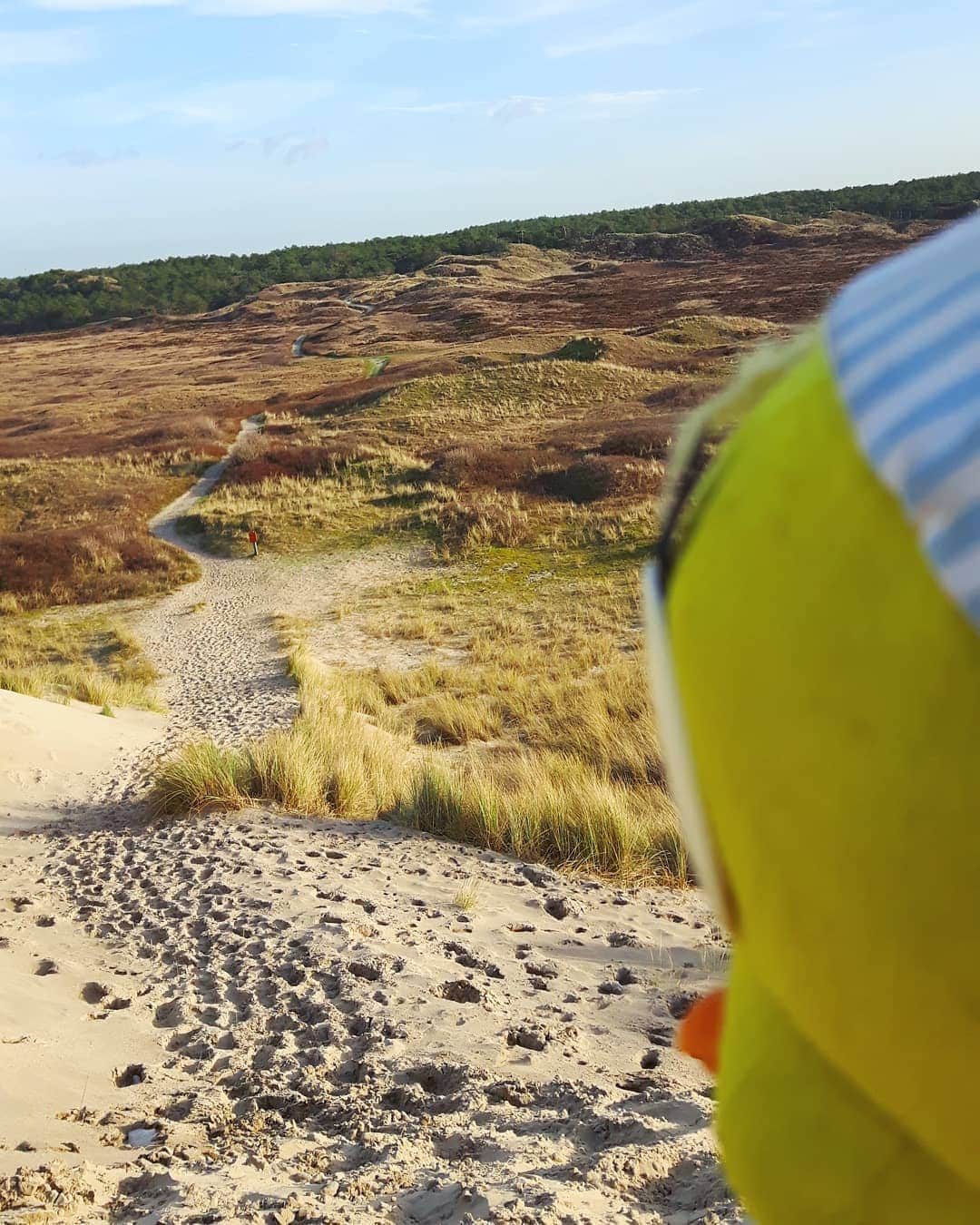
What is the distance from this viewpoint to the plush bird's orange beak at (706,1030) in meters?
0.94

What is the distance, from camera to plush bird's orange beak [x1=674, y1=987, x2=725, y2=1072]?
3.10ft

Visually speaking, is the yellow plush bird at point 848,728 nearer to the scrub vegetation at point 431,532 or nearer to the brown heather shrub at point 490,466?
the scrub vegetation at point 431,532

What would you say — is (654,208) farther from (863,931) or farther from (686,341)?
(863,931)

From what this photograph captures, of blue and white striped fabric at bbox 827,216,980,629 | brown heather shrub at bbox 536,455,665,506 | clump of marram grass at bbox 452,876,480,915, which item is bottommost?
clump of marram grass at bbox 452,876,480,915

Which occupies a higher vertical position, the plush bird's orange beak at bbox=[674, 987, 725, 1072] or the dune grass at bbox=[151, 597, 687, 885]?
the plush bird's orange beak at bbox=[674, 987, 725, 1072]

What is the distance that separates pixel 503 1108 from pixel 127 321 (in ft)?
273

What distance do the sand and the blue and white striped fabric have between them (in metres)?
2.55

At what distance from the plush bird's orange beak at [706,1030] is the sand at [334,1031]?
1.93 metres

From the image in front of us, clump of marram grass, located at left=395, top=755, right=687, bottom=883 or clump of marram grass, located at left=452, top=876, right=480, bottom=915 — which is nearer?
clump of marram grass, located at left=452, top=876, right=480, bottom=915

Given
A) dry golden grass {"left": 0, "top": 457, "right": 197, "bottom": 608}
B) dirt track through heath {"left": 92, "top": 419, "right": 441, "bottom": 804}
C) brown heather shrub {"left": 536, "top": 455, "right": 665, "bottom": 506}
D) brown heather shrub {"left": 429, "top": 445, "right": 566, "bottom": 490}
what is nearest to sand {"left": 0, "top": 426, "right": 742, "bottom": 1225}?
dirt track through heath {"left": 92, "top": 419, "right": 441, "bottom": 804}

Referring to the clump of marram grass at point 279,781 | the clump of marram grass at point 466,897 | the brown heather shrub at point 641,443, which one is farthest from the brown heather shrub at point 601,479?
the clump of marram grass at point 466,897

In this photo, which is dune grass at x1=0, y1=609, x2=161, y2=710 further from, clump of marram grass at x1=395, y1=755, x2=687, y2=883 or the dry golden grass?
clump of marram grass at x1=395, y1=755, x2=687, y2=883

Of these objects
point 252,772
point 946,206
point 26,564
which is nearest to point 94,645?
point 26,564

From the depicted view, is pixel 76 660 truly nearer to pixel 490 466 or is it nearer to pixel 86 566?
pixel 86 566
